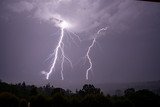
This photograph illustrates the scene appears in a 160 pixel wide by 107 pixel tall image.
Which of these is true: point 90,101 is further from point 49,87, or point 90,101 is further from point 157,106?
point 49,87

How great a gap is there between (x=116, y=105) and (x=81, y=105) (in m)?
3.39

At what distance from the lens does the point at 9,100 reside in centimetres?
2125

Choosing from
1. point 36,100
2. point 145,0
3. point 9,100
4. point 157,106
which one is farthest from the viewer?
point 157,106

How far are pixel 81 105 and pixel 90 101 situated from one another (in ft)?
3.13

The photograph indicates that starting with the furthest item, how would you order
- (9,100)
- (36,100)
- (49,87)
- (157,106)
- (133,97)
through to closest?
(49,87) → (133,97) → (157,106) → (36,100) → (9,100)

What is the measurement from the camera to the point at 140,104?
2869 cm

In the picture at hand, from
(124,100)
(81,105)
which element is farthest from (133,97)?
(81,105)

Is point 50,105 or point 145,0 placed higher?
point 145,0

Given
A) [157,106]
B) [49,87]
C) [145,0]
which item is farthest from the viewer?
[49,87]

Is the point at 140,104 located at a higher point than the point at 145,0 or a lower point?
lower

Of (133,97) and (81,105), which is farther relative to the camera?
(133,97)

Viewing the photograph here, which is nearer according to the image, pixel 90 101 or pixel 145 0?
pixel 145 0

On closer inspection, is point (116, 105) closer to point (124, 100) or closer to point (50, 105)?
point (124, 100)

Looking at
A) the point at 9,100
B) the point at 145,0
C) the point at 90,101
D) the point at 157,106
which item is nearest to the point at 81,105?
the point at 90,101
